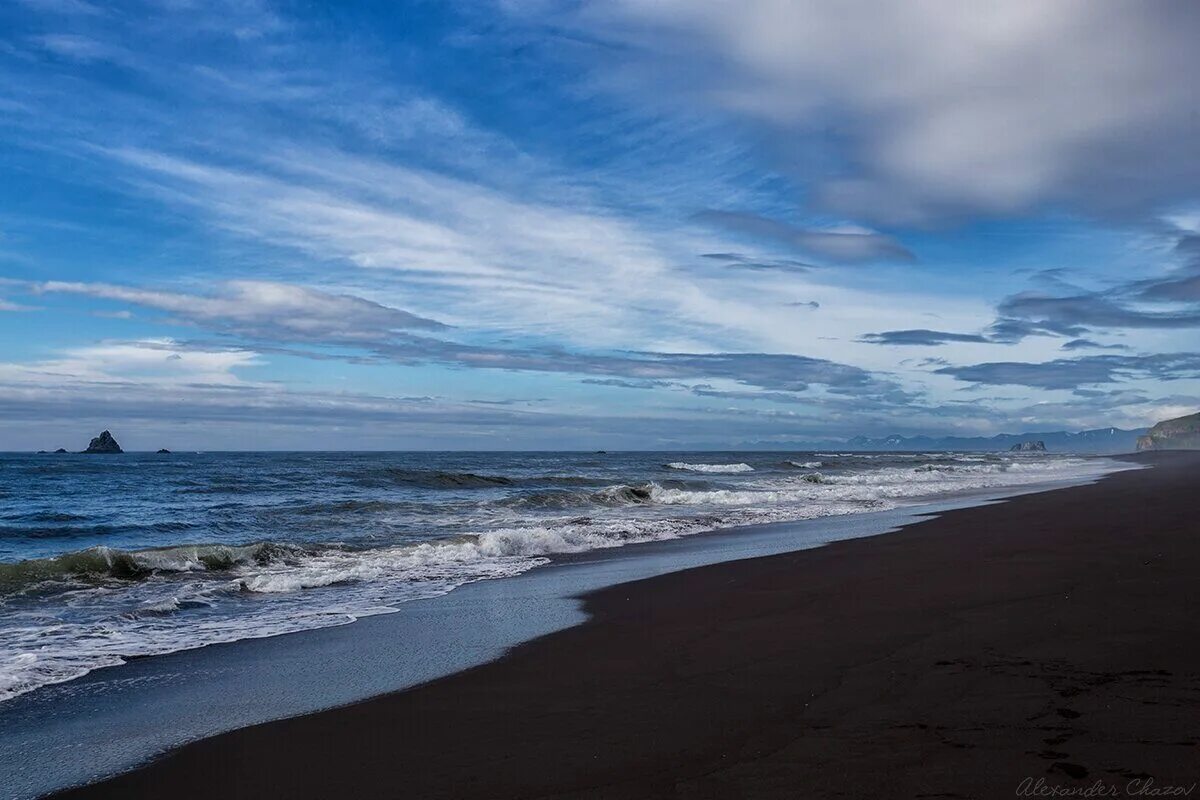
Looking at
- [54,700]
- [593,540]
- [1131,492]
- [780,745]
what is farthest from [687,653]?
[1131,492]

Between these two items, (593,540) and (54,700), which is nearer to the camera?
(54,700)

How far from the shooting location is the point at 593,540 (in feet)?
51.6

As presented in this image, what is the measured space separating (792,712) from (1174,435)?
6477 inches

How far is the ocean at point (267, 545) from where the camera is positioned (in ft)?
26.5

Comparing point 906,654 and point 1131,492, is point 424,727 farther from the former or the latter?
point 1131,492

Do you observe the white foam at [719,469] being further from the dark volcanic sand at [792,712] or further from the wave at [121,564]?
the dark volcanic sand at [792,712]

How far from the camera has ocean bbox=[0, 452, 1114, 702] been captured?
8081 millimetres

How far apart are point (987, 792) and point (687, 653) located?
3.07 m

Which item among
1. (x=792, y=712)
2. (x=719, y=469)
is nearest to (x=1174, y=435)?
(x=719, y=469)

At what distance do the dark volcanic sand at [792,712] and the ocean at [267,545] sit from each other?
3.06m

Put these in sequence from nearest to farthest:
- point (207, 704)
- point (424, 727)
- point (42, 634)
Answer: point (424, 727), point (207, 704), point (42, 634)

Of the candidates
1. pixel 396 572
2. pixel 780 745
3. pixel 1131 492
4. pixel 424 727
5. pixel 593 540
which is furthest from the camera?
pixel 1131 492

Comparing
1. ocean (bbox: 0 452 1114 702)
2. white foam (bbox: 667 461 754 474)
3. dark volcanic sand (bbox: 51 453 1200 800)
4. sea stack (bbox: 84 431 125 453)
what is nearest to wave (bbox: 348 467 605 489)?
ocean (bbox: 0 452 1114 702)

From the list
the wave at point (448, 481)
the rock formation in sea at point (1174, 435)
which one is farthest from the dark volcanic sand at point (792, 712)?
the rock formation in sea at point (1174, 435)
